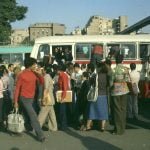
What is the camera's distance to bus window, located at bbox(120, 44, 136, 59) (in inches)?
809

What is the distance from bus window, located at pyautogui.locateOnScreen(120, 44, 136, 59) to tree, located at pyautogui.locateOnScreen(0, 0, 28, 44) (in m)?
27.5

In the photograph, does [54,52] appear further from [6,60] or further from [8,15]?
[8,15]

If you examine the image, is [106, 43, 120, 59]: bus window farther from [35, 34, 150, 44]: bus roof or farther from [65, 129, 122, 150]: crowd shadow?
[65, 129, 122, 150]: crowd shadow

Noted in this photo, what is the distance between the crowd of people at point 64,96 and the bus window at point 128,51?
6606 millimetres

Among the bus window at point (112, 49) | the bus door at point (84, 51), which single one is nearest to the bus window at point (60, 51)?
the bus door at point (84, 51)

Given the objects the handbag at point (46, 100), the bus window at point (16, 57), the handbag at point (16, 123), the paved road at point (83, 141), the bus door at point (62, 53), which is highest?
the bus door at point (62, 53)

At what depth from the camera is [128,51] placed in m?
20.6

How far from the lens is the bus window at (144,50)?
813 inches

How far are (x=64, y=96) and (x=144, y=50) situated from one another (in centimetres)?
864

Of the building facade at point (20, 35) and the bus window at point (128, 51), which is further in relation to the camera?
the building facade at point (20, 35)

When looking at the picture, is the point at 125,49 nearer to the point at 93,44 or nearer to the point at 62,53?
the point at 93,44

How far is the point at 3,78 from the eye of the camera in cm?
1397

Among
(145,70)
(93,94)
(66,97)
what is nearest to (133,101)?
(66,97)

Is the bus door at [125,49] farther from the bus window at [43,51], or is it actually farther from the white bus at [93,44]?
the bus window at [43,51]
